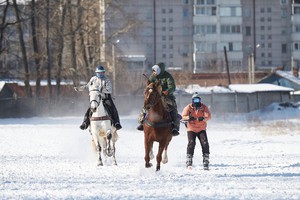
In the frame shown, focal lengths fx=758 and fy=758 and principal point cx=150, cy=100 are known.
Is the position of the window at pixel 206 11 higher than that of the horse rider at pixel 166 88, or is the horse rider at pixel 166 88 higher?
the window at pixel 206 11

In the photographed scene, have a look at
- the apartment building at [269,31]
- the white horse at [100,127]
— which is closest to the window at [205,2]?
the apartment building at [269,31]

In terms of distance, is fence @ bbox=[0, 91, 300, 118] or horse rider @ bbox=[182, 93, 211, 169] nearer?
horse rider @ bbox=[182, 93, 211, 169]

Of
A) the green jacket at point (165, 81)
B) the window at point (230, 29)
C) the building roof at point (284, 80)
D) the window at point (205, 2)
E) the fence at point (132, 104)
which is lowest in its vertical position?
the fence at point (132, 104)

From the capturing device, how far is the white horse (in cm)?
1902

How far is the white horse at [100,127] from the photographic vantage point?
62.4 ft

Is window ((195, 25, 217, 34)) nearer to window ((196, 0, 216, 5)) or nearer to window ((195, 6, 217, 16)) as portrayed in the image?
window ((195, 6, 217, 16))

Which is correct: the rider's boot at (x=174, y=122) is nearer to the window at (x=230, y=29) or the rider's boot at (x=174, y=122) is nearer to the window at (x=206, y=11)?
the window at (x=206, y=11)

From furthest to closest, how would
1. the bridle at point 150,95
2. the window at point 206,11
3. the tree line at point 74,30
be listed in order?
the window at point 206,11
the tree line at point 74,30
the bridle at point 150,95

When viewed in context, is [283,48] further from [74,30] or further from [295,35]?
[74,30]

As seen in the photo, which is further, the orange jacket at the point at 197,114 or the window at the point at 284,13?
the window at the point at 284,13

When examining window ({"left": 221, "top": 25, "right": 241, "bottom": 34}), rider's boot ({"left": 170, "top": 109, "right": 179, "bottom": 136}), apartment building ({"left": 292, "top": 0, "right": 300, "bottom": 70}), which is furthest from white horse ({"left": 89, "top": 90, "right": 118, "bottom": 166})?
apartment building ({"left": 292, "top": 0, "right": 300, "bottom": 70})

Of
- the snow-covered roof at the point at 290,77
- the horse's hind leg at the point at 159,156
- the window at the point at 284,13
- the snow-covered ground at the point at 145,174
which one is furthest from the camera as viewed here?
the window at the point at 284,13

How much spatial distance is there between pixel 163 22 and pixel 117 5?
47892mm

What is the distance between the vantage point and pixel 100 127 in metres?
19.4
